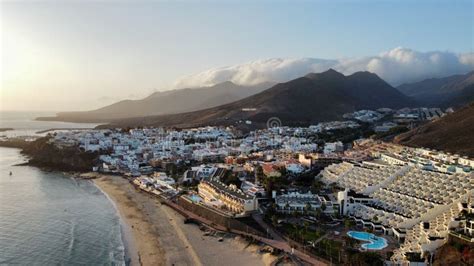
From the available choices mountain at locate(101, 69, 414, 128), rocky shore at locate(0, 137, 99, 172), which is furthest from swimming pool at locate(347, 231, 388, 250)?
mountain at locate(101, 69, 414, 128)

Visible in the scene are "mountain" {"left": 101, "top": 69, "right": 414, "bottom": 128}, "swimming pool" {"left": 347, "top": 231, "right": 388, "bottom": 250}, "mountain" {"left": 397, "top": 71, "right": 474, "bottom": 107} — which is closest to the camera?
"swimming pool" {"left": 347, "top": 231, "right": 388, "bottom": 250}

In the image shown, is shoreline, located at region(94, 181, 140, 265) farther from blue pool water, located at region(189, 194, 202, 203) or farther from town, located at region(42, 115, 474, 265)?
blue pool water, located at region(189, 194, 202, 203)

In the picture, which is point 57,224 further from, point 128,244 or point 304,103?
point 304,103

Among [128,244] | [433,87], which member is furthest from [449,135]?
[433,87]

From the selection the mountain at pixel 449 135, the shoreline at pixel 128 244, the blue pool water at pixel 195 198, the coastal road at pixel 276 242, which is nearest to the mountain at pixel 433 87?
the mountain at pixel 449 135

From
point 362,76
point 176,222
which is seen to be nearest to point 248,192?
point 176,222

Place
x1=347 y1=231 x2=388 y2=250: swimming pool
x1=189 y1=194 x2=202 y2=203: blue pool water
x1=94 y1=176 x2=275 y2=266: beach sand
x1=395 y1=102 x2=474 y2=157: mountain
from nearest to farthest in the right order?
x1=347 y1=231 x2=388 y2=250: swimming pool
x1=94 y1=176 x2=275 y2=266: beach sand
x1=189 y1=194 x2=202 y2=203: blue pool water
x1=395 y1=102 x2=474 y2=157: mountain
